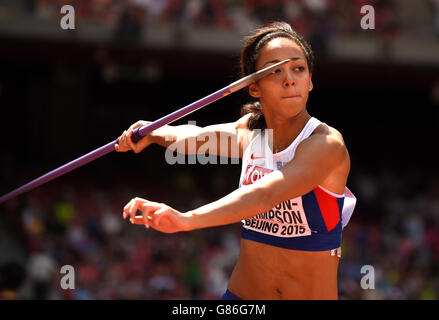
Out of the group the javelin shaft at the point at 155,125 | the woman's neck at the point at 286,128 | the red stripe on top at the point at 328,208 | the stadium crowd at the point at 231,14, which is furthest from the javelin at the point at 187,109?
the stadium crowd at the point at 231,14

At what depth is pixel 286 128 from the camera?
3260mm

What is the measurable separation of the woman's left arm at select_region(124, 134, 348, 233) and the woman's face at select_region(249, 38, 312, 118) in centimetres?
26

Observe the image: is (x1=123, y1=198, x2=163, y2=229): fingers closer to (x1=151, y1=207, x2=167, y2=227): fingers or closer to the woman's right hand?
(x1=151, y1=207, x2=167, y2=227): fingers

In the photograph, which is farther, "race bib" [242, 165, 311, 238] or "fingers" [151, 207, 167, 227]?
"race bib" [242, 165, 311, 238]

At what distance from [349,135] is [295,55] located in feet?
48.1

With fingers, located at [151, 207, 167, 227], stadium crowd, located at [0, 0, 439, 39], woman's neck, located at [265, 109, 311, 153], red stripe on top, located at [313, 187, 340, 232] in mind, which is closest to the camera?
fingers, located at [151, 207, 167, 227]

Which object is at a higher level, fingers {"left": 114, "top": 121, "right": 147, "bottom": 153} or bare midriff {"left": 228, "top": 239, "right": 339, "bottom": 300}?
fingers {"left": 114, "top": 121, "right": 147, "bottom": 153}

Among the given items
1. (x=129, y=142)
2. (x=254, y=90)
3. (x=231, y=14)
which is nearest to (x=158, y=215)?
(x=254, y=90)

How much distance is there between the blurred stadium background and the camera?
10531 millimetres

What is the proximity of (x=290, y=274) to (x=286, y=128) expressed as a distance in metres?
0.71

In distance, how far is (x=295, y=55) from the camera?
3129 mm

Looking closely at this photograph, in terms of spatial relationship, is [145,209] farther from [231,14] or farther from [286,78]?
[231,14]

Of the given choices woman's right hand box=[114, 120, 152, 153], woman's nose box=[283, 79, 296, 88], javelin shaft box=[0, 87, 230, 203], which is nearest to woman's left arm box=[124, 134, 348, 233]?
woman's nose box=[283, 79, 296, 88]

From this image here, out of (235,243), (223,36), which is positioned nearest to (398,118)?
(223,36)
